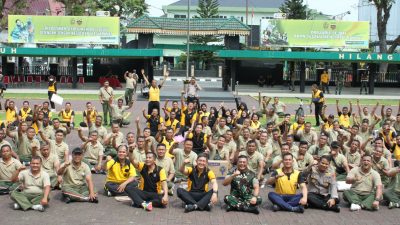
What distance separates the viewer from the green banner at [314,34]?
43.0 metres

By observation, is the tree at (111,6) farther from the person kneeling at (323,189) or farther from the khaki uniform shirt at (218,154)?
the person kneeling at (323,189)

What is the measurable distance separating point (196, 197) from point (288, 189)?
167 centimetres

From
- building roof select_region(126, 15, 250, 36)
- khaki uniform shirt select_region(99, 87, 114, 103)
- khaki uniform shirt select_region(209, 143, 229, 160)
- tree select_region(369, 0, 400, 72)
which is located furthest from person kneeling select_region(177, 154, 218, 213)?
tree select_region(369, 0, 400, 72)

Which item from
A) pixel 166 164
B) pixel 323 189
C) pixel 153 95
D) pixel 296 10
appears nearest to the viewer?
pixel 323 189

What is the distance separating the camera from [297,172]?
1103cm

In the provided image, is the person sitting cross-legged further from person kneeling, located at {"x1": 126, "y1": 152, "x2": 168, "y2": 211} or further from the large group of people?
person kneeling, located at {"x1": 126, "y1": 152, "x2": 168, "y2": 211}

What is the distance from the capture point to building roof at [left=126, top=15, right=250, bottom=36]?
43.6 meters

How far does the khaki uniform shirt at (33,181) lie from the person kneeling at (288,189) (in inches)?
160

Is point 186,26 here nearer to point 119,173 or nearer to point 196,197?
point 119,173

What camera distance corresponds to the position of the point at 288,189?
36.0 feet

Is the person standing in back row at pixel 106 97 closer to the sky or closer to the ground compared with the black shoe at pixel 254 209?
closer to the sky

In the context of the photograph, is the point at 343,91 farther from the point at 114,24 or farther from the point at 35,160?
the point at 35,160

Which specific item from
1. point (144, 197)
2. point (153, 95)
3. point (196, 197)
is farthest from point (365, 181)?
point (153, 95)

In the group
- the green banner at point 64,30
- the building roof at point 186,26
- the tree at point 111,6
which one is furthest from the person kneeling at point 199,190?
the tree at point 111,6
